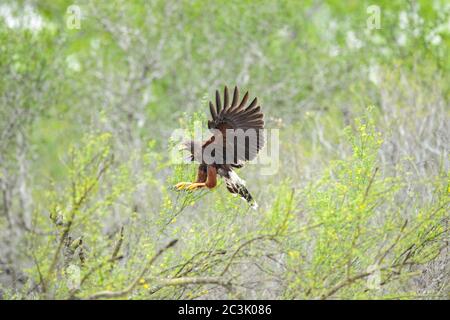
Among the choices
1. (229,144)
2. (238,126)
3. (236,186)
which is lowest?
(236,186)

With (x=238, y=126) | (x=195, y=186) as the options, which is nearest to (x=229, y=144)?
(x=238, y=126)

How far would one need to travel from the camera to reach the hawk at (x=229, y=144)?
10.5 metres

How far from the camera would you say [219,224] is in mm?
10547

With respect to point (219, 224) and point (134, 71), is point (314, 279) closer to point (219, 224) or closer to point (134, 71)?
point (219, 224)

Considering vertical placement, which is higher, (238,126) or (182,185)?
(238,126)

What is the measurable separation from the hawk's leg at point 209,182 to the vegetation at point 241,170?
315 millimetres

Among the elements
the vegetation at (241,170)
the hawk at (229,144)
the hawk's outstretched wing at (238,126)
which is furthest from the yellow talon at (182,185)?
the hawk's outstretched wing at (238,126)

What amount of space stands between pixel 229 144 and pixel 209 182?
2.01ft

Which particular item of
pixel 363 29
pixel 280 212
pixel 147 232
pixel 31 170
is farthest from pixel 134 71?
pixel 280 212

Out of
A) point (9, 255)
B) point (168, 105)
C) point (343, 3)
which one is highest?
point (343, 3)

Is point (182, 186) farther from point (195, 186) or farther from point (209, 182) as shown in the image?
point (209, 182)

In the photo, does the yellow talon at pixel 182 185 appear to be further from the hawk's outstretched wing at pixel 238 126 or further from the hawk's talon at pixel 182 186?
the hawk's outstretched wing at pixel 238 126

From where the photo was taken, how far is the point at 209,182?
418 inches
